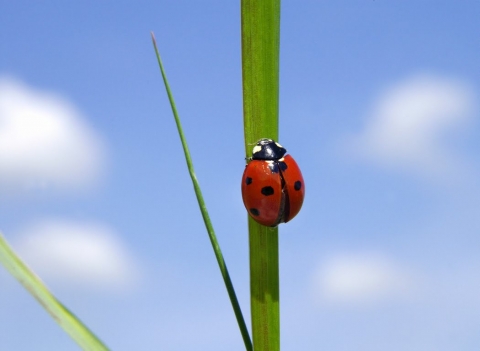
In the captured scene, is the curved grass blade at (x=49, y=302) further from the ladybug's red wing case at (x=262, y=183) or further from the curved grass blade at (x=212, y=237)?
the ladybug's red wing case at (x=262, y=183)

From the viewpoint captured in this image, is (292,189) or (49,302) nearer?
(49,302)

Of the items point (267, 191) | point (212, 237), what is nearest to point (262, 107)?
point (212, 237)

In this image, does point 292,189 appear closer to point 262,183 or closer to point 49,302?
point 262,183

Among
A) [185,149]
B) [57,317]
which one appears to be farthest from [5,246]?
[185,149]

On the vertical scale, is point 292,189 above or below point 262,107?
above

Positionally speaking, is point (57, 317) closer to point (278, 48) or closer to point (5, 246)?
point (5, 246)

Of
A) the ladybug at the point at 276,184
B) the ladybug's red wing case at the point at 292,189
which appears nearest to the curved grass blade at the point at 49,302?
the ladybug at the point at 276,184

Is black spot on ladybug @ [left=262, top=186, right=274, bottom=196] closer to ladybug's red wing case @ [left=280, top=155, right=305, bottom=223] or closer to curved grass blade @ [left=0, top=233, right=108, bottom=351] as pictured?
ladybug's red wing case @ [left=280, top=155, right=305, bottom=223]
